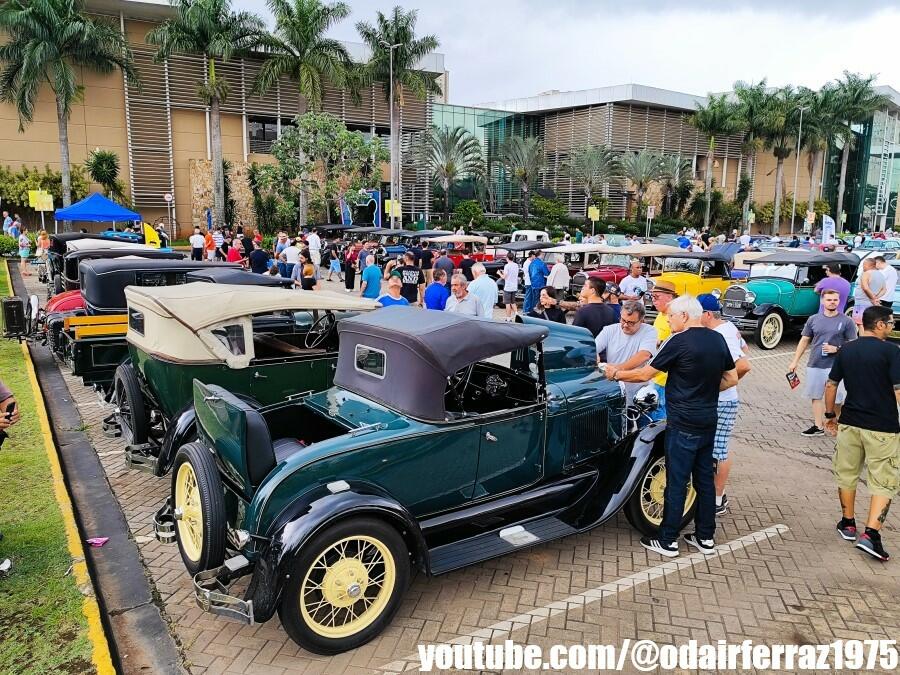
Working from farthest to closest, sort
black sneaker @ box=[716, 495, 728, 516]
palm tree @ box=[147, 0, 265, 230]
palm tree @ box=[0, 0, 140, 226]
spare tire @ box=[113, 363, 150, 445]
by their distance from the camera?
palm tree @ box=[147, 0, 265, 230], palm tree @ box=[0, 0, 140, 226], spare tire @ box=[113, 363, 150, 445], black sneaker @ box=[716, 495, 728, 516]

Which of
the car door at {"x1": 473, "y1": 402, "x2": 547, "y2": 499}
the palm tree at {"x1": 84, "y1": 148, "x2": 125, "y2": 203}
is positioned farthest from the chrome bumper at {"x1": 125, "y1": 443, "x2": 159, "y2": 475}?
A: the palm tree at {"x1": 84, "y1": 148, "x2": 125, "y2": 203}

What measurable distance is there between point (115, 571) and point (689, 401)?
424 cm

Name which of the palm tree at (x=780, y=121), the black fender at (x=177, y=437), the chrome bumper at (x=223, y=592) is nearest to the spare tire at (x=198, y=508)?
the chrome bumper at (x=223, y=592)

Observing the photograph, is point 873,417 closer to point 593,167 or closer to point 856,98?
point 593,167

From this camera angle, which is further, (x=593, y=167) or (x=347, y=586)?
(x=593, y=167)

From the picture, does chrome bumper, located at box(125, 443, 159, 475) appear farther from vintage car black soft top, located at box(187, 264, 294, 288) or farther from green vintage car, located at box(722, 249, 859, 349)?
green vintage car, located at box(722, 249, 859, 349)

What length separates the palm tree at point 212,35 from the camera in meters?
30.2

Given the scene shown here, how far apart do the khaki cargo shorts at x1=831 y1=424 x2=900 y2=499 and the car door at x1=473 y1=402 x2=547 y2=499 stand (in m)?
2.35

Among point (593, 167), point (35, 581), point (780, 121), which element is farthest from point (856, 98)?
point (35, 581)

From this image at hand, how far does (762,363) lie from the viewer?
11.8 m

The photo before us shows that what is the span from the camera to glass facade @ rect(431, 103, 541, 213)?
49125mm

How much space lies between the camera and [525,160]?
46.1m

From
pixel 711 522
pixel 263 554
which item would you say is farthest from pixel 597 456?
pixel 263 554

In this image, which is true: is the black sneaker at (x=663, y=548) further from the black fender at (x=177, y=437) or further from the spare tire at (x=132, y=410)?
the spare tire at (x=132, y=410)
